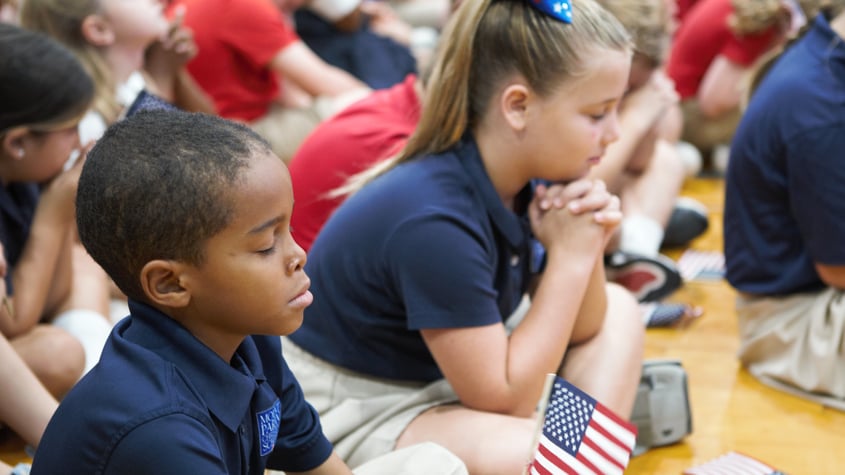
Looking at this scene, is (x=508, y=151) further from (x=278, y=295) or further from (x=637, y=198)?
(x=637, y=198)

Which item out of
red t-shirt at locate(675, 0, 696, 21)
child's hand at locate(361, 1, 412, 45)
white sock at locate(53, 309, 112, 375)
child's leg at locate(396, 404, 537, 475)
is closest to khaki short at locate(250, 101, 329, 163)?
child's hand at locate(361, 1, 412, 45)

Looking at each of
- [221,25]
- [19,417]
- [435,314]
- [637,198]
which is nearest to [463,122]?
[435,314]

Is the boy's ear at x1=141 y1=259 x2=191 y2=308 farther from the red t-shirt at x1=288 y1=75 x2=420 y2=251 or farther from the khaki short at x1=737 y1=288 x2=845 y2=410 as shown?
the khaki short at x1=737 y1=288 x2=845 y2=410

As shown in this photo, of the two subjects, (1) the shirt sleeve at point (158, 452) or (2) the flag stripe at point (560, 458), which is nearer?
(1) the shirt sleeve at point (158, 452)

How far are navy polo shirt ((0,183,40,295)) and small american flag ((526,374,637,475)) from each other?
107 cm

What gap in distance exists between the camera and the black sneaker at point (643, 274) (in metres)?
2.77

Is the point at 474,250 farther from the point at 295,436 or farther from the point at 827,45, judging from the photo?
the point at 827,45

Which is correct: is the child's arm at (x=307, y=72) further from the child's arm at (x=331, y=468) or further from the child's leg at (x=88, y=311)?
the child's arm at (x=331, y=468)

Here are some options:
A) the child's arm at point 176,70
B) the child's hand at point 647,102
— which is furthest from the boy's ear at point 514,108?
the child's arm at point 176,70

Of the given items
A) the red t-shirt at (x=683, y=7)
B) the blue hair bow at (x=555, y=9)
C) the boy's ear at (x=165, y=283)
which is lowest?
the red t-shirt at (x=683, y=7)

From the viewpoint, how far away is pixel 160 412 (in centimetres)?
112

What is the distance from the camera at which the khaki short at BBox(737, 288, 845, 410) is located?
2.21 metres

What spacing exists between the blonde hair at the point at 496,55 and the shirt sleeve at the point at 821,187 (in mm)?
574

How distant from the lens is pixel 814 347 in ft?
7.33
